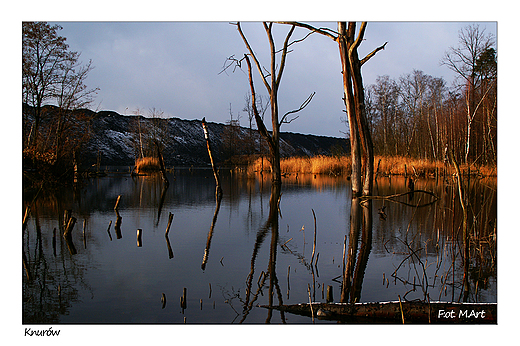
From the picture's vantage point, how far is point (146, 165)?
26062mm

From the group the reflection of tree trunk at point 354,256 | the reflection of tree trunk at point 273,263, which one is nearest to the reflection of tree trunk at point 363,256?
the reflection of tree trunk at point 354,256

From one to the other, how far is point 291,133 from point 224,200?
80490 mm

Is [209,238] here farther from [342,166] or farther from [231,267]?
[342,166]

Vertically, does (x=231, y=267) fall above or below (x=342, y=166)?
below

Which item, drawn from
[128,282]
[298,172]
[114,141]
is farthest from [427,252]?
[114,141]

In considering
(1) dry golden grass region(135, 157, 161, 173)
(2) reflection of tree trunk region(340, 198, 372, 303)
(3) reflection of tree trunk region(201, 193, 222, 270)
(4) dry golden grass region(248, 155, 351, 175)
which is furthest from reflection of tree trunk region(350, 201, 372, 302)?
(1) dry golden grass region(135, 157, 161, 173)

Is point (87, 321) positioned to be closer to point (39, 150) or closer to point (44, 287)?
point (44, 287)

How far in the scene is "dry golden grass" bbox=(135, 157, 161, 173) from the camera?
25672mm

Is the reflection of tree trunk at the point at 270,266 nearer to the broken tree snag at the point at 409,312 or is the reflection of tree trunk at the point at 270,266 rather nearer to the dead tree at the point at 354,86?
the broken tree snag at the point at 409,312

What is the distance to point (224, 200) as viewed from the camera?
10.4 meters

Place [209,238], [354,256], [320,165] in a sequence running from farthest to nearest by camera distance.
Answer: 1. [320,165]
2. [209,238]
3. [354,256]

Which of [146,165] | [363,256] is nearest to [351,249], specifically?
[363,256]

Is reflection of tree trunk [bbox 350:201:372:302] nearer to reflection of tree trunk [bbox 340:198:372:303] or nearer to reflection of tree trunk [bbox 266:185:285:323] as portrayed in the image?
reflection of tree trunk [bbox 340:198:372:303]
